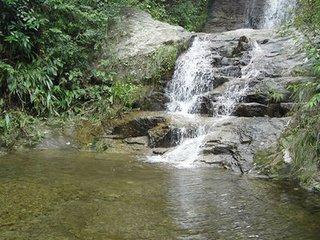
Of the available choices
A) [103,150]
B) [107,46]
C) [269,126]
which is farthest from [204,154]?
[107,46]

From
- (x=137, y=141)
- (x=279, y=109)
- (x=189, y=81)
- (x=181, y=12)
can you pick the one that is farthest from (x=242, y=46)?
(x=181, y=12)

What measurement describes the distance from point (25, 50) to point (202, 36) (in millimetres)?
5049

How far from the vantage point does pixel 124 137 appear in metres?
9.00

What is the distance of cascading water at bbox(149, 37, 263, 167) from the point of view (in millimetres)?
7855

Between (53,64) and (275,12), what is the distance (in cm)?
1079

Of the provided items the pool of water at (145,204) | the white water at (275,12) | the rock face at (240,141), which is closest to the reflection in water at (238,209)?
the pool of water at (145,204)

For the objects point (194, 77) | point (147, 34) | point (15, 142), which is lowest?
point (15, 142)

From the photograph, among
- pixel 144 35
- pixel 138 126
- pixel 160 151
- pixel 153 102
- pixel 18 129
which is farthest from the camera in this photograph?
pixel 144 35

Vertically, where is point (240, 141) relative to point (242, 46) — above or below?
below

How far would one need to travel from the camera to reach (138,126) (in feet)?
29.9

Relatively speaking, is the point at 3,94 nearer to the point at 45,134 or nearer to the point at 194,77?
the point at 45,134

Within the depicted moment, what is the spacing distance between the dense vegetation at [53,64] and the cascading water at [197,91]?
1.21 metres

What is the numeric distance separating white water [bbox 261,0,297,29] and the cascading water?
599 centimetres

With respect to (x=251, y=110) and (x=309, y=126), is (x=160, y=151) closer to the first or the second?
(x=251, y=110)
